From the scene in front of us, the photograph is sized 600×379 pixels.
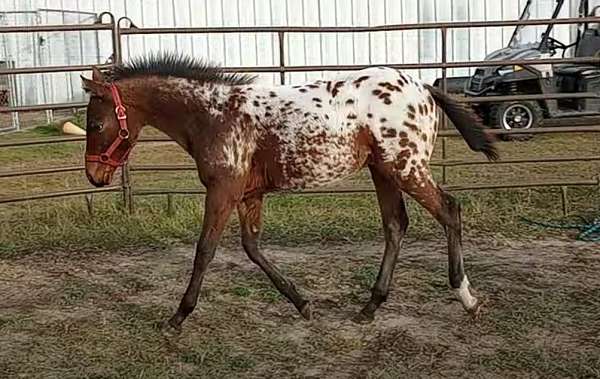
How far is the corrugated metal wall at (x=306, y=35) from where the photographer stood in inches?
594

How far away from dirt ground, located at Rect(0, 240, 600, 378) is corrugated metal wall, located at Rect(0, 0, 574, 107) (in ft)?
31.8

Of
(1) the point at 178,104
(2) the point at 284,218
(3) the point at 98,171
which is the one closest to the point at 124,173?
(2) the point at 284,218

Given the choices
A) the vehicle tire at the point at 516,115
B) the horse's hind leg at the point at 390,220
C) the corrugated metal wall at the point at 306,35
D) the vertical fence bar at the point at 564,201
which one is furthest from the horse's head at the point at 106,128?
Result: the corrugated metal wall at the point at 306,35

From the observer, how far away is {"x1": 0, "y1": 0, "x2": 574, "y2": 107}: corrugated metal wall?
15.1 m

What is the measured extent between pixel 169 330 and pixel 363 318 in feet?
3.37

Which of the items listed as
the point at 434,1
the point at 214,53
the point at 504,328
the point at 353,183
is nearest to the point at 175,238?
the point at 353,183

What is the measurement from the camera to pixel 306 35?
15102 mm

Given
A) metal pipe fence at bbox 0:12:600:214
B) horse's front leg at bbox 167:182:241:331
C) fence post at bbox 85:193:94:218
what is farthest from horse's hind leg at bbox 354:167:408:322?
fence post at bbox 85:193:94:218

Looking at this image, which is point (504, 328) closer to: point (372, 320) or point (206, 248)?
point (372, 320)

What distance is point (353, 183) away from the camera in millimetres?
7547

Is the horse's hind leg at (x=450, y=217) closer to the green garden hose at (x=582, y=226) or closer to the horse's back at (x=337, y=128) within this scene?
the horse's back at (x=337, y=128)

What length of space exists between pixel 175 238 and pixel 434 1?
10.7m

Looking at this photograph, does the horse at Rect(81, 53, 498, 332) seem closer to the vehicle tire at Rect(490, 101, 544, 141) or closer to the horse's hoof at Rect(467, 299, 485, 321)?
the horse's hoof at Rect(467, 299, 485, 321)

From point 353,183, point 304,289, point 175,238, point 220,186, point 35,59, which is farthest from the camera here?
point 35,59
